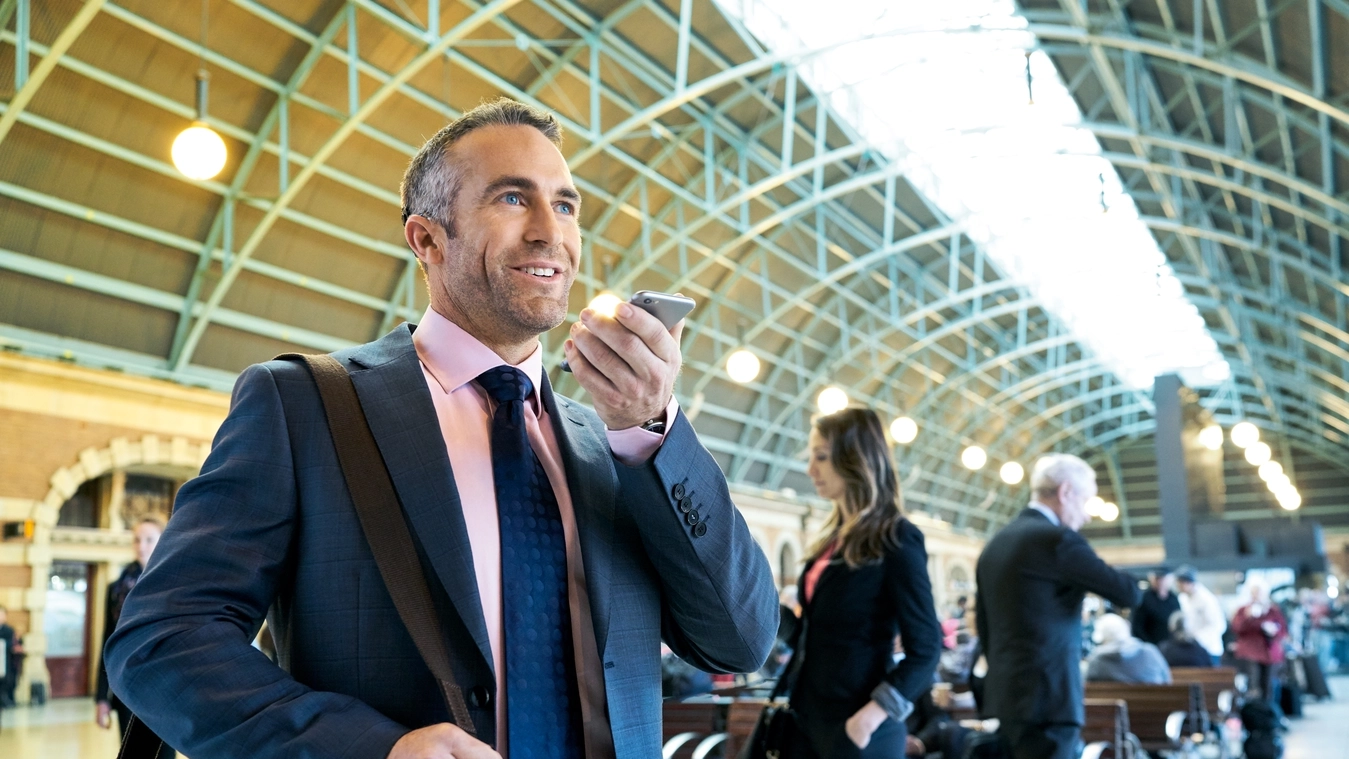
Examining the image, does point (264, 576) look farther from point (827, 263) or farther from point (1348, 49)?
point (827, 263)

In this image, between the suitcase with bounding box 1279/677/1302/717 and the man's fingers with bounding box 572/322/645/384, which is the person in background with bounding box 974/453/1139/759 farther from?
the suitcase with bounding box 1279/677/1302/717

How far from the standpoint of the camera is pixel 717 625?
5.44 ft

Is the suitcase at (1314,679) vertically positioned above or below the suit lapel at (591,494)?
below

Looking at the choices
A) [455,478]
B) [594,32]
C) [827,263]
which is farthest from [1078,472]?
[827,263]

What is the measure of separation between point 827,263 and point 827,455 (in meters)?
24.9

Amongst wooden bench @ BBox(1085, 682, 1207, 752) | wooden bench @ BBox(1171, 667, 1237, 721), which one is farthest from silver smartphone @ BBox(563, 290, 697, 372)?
wooden bench @ BBox(1171, 667, 1237, 721)

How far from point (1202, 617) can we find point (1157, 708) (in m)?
5.09

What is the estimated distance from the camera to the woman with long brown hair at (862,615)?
11.2 feet

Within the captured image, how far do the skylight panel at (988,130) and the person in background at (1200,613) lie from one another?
668 cm

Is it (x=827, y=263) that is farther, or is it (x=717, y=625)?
(x=827, y=263)

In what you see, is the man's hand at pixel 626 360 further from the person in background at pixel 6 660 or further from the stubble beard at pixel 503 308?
the person in background at pixel 6 660

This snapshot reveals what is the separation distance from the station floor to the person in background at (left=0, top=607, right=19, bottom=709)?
25cm

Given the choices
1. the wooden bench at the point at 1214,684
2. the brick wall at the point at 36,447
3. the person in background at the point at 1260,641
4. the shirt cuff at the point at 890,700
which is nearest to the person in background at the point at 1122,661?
the wooden bench at the point at 1214,684

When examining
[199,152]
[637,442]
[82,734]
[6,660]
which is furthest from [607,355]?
[6,660]
